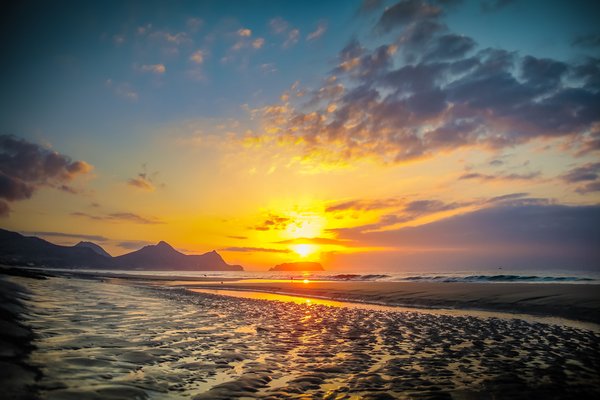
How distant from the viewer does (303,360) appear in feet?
31.5

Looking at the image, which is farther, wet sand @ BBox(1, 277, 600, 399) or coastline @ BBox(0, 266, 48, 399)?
wet sand @ BBox(1, 277, 600, 399)

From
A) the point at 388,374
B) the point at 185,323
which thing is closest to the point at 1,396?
Answer: the point at 388,374

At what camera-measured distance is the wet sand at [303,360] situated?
6.75 metres

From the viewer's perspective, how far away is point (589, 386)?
7.28 m

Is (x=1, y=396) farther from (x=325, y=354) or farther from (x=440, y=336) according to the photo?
(x=440, y=336)

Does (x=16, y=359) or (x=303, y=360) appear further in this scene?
(x=303, y=360)

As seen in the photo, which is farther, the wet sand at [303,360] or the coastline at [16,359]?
the wet sand at [303,360]

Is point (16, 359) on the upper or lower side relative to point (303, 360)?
upper

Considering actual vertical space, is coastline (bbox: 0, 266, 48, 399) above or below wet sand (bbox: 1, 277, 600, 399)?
above

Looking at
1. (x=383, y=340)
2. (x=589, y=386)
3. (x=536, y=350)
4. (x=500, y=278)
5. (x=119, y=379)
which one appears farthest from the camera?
(x=500, y=278)

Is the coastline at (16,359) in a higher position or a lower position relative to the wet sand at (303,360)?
higher

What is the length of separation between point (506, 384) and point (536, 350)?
498cm

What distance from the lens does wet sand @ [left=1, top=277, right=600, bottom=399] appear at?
22.1 feet

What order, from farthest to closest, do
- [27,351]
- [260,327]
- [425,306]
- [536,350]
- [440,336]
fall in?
1. [425,306]
2. [260,327]
3. [440,336]
4. [536,350]
5. [27,351]
